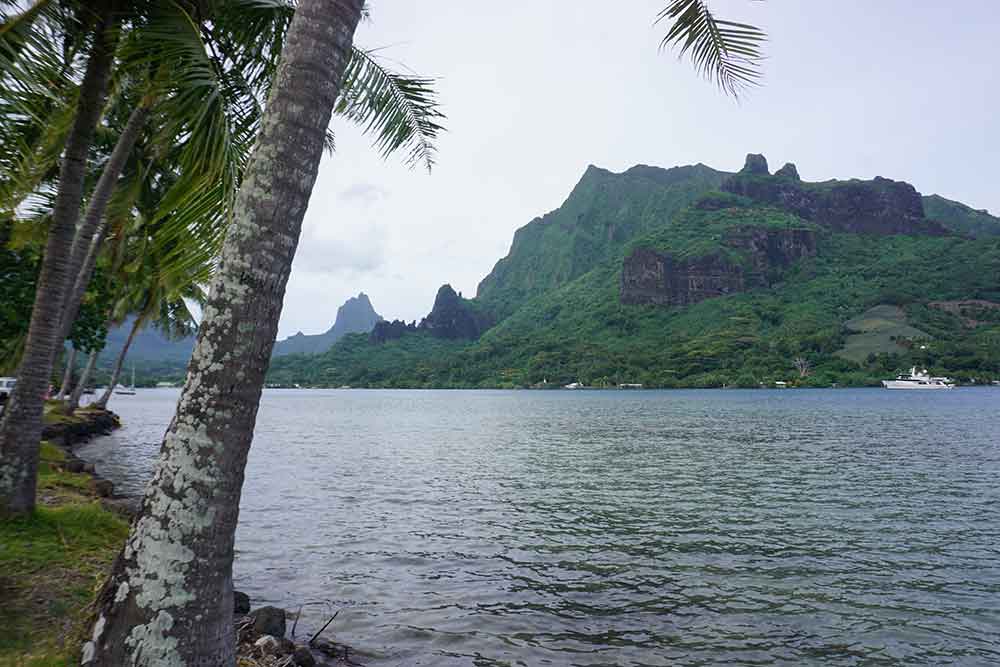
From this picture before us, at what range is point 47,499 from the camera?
1227 centimetres

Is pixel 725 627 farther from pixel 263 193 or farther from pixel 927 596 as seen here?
pixel 263 193

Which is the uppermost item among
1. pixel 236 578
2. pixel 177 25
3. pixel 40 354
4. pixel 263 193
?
pixel 177 25

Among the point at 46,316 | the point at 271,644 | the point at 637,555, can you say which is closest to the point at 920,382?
the point at 637,555

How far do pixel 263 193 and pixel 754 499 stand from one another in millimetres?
20379

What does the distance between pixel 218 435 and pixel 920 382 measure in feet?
529

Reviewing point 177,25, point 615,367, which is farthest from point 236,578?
point 615,367

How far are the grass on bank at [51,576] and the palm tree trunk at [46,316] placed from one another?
680mm

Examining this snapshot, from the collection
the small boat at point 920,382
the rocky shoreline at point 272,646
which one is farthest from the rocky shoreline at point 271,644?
the small boat at point 920,382

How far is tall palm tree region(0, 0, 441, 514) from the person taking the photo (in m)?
7.11

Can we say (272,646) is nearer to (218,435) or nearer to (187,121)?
(218,435)

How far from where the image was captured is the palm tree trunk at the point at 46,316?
914 centimetres

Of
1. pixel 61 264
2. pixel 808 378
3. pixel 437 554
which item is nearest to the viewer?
pixel 61 264

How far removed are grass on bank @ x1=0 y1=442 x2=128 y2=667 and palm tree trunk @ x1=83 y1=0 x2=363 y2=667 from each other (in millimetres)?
2137

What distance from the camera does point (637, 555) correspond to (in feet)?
45.9
